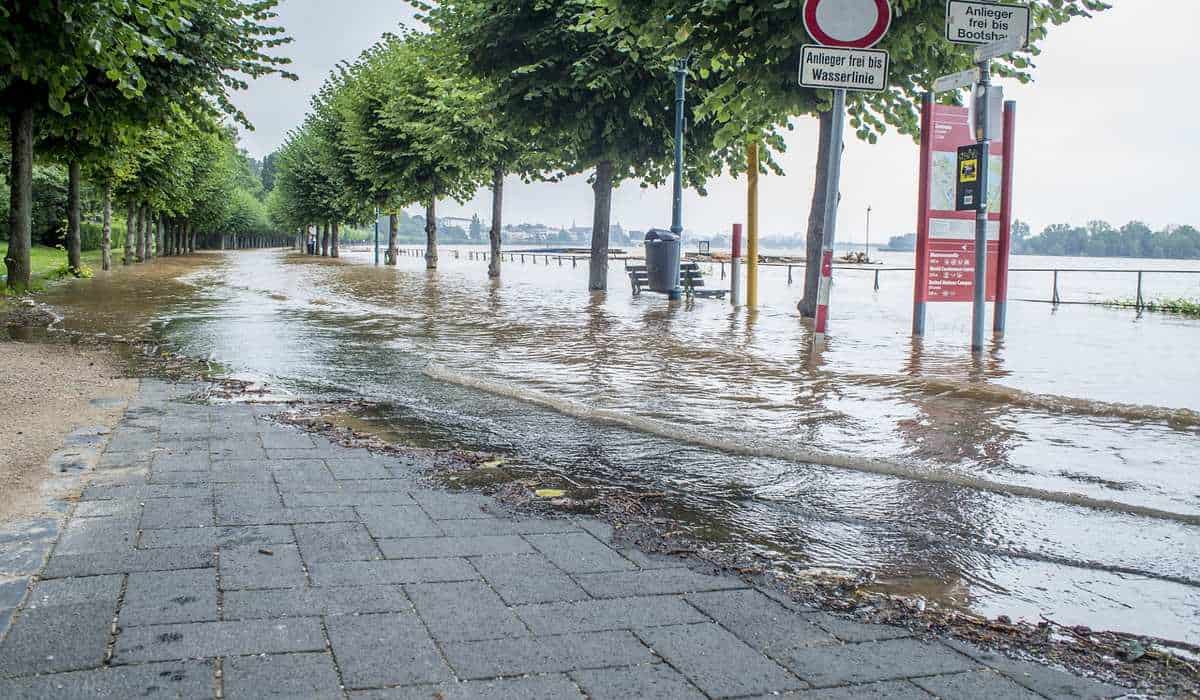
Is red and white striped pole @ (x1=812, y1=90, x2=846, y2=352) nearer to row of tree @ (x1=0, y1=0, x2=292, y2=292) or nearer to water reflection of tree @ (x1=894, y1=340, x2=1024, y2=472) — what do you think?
water reflection of tree @ (x1=894, y1=340, x2=1024, y2=472)

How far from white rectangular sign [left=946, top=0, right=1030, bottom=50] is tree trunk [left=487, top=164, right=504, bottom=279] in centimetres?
2583

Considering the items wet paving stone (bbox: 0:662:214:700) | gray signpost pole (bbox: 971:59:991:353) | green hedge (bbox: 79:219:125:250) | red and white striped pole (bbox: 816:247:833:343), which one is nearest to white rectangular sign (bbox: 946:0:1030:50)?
gray signpost pole (bbox: 971:59:991:353)

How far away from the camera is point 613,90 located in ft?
71.2

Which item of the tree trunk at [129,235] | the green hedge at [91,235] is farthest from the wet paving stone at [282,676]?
the green hedge at [91,235]

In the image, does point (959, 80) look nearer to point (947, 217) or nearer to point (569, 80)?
point (947, 217)

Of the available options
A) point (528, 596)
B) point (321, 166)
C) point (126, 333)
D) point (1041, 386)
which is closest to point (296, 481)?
point (528, 596)

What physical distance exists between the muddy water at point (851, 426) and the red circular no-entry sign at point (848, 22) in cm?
330

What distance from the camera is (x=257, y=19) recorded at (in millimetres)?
21375

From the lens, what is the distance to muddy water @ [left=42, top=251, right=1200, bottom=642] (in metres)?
4.28

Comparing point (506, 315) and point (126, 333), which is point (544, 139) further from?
point (126, 333)

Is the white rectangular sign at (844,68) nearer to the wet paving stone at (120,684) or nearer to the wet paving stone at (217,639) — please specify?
the wet paving stone at (217,639)

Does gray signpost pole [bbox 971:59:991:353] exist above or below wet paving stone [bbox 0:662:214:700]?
above

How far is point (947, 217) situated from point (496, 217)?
986 inches

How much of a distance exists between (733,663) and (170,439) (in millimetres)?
4294
